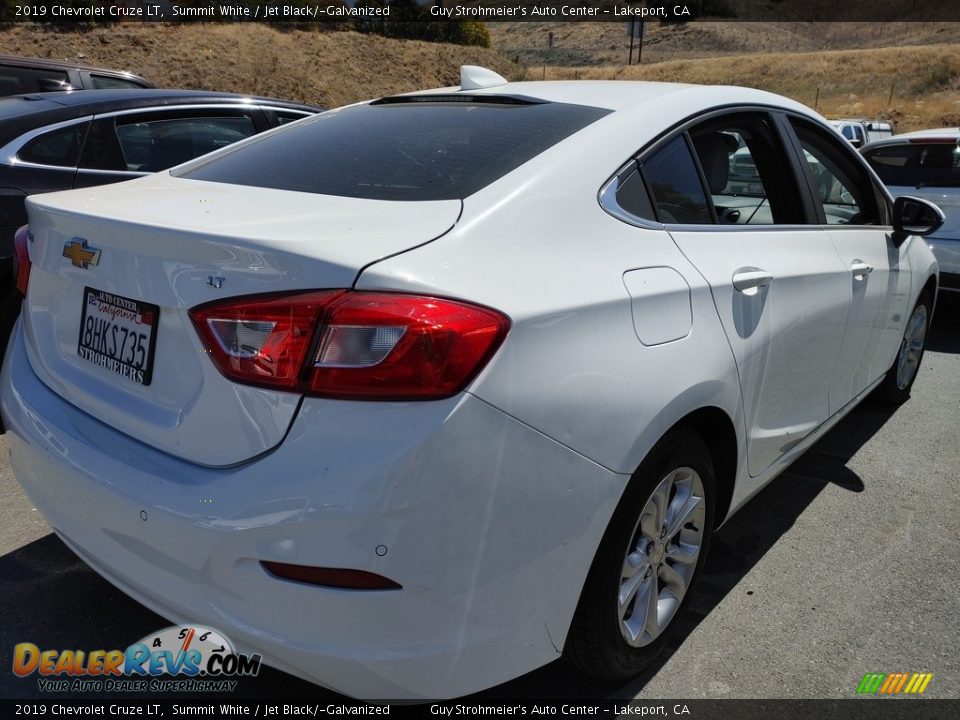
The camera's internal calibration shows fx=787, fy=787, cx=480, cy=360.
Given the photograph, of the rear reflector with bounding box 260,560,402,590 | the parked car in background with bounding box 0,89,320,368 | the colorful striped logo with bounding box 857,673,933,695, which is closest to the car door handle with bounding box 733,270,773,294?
the colorful striped logo with bounding box 857,673,933,695

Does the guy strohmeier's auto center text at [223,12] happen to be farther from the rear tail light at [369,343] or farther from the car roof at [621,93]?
the rear tail light at [369,343]

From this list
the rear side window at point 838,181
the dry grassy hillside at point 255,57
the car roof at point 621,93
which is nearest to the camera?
the car roof at point 621,93

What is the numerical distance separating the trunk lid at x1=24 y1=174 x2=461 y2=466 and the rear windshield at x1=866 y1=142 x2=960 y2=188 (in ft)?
20.3

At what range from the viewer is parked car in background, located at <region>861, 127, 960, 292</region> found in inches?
246

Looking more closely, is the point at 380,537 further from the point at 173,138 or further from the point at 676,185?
the point at 173,138

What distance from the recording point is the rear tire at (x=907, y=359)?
4352 mm

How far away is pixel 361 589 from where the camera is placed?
5.09 ft

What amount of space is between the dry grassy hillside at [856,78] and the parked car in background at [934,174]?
31344mm

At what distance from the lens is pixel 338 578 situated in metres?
1.55

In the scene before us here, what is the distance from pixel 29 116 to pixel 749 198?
397 centimetres

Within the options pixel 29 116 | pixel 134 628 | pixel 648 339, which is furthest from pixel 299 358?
pixel 29 116

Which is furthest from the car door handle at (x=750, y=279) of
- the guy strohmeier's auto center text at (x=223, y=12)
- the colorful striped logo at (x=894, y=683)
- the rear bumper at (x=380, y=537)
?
the guy strohmeier's auto center text at (x=223, y=12)

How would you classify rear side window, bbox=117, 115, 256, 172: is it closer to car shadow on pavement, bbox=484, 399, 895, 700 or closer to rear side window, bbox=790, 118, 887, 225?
rear side window, bbox=790, 118, 887, 225

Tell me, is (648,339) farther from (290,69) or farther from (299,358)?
(290,69)
